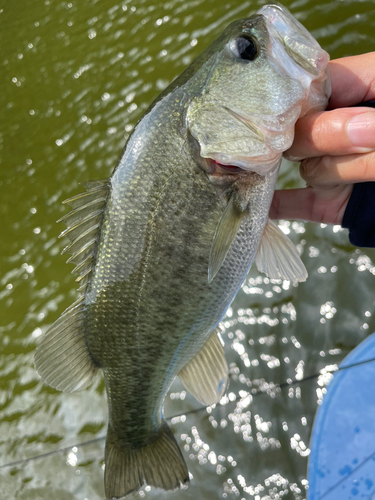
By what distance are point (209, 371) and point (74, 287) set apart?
6.10 ft

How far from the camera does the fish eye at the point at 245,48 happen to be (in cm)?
114

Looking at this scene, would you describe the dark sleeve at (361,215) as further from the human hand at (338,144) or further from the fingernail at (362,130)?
the fingernail at (362,130)

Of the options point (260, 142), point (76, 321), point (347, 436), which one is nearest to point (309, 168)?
point (260, 142)

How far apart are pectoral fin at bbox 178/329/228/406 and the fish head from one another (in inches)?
25.6

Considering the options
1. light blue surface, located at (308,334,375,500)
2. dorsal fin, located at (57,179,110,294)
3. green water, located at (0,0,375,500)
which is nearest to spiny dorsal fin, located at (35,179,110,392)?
dorsal fin, located at (57,179,110,294)

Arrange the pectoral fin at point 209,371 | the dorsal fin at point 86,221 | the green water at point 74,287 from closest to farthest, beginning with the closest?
1. the dorsal fin at point 86,221
2. the pectoral fin at point 209,371
3. the green water at point 74,287

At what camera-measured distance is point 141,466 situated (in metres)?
1.46

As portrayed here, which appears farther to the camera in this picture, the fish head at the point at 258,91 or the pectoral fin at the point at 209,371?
the pectoral fin at the point at 209,371

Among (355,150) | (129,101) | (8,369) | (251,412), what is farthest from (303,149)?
(8,369)

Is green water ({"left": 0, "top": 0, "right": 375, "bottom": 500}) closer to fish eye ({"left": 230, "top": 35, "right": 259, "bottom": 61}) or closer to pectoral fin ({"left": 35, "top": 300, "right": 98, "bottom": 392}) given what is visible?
pectoral fin ({"left": 35, "top": 300, "right": 98, "bottom": 392})

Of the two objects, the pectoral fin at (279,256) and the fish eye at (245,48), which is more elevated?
the fish eye at (245,48)

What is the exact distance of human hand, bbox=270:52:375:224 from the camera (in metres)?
1.11

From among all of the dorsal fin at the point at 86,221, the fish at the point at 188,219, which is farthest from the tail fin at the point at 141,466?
the dorsal fin at the point at 86,221

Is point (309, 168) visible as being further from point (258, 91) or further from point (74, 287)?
point (74, 287)
